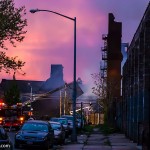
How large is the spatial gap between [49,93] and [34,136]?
309ft

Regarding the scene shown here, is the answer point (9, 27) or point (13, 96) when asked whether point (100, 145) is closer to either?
point (9, 27)

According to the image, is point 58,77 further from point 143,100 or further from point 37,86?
point 143,100

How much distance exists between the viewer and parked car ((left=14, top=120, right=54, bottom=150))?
94.1ft

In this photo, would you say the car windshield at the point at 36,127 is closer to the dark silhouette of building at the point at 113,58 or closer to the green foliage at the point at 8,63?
the green foliage at the point at 8,63

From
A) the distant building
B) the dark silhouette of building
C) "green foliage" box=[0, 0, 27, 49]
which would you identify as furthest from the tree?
the distant building

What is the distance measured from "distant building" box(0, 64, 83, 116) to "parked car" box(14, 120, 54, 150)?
70.8m

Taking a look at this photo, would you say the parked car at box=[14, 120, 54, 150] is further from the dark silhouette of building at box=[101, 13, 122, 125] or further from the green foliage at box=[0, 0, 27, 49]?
the dark silhouette of building at box=[101, 13, 122, 125]

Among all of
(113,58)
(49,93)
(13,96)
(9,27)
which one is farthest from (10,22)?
(49,93)

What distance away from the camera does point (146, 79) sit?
31.0 metres

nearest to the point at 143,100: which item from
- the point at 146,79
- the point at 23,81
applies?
the point at 146,79

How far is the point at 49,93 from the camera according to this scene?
123125 mm

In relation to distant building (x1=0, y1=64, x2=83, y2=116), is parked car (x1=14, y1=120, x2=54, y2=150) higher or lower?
lower

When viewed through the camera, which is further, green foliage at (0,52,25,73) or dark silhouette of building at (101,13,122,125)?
dark silhouette of building at (101,13,122,125)

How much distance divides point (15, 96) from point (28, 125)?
64765 mm
